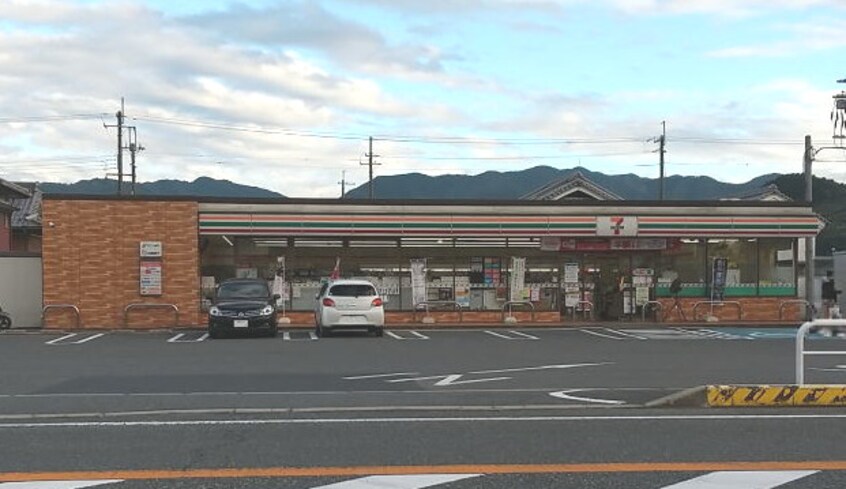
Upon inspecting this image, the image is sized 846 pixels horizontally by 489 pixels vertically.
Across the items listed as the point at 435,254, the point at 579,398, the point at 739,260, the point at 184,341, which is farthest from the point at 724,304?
the point at 579,398

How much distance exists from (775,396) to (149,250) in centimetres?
2093

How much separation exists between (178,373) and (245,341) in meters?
7.48

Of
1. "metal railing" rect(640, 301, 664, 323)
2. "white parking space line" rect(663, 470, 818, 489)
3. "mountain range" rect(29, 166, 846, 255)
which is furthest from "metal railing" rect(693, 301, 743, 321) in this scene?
"mountain range" rect(29, 166, 846, 255)

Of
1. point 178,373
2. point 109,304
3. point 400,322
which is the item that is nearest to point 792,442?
point 178,373

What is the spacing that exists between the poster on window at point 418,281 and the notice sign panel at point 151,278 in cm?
797

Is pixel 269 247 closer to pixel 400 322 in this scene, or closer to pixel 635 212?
pixel 400 322

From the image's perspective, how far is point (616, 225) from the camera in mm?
28859

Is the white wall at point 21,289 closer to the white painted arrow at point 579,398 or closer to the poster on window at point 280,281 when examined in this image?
the poster on window at point 280,281

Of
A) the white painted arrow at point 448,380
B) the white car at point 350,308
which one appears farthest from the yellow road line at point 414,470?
the white car at point 350,308

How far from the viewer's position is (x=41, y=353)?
17.8 m

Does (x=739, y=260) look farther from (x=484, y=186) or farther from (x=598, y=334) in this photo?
(x=484, y=186)

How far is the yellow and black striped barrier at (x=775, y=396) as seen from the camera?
397 inches

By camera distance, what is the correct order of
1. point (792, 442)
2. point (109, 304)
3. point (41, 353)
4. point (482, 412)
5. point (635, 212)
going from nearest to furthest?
1. point (792, 442)
2. point (482, 412)
3. point (41, 353)
4. point (109, 304)
5. point (635, 212)

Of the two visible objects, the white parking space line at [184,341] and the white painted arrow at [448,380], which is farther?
the white parking space line at [184,341]
